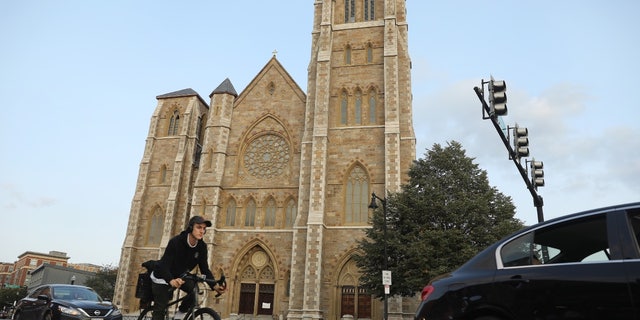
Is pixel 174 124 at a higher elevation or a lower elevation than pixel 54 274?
higher

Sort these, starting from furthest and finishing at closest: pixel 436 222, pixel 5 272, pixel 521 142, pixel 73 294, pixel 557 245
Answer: pixel 5 272
pixel 436 222
pixel 73 294
pixel 521 142
pixel 557 245

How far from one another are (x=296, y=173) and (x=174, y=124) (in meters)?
12.3

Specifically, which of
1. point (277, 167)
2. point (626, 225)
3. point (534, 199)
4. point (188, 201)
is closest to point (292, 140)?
point (277, 167)

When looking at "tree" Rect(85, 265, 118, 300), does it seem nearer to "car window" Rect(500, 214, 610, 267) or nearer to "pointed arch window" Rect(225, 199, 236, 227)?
"pointed arch window" Rect(225, 199, 236, 227)

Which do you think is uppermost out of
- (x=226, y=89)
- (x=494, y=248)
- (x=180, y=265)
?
(x=226, y=89)

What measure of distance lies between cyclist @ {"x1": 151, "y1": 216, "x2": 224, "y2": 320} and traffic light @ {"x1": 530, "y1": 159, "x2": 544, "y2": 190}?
7431 mm

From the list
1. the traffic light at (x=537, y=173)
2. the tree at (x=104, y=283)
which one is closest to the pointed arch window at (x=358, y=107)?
the traffic light at (x=537, y=173)

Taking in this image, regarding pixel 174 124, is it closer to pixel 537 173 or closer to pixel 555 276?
pixel 537 173

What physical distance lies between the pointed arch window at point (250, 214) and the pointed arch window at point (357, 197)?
6338 mm

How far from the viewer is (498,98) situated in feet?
27.6

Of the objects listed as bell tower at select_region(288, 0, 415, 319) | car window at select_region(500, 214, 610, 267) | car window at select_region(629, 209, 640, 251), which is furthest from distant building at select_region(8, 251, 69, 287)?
car window at select_region(629, 209, 640, 251)

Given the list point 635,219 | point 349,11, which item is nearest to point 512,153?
point 635,219

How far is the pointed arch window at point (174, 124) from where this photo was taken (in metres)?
35.3

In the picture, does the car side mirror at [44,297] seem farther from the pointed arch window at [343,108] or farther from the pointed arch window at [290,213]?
the pointed arch window at [343,108]
